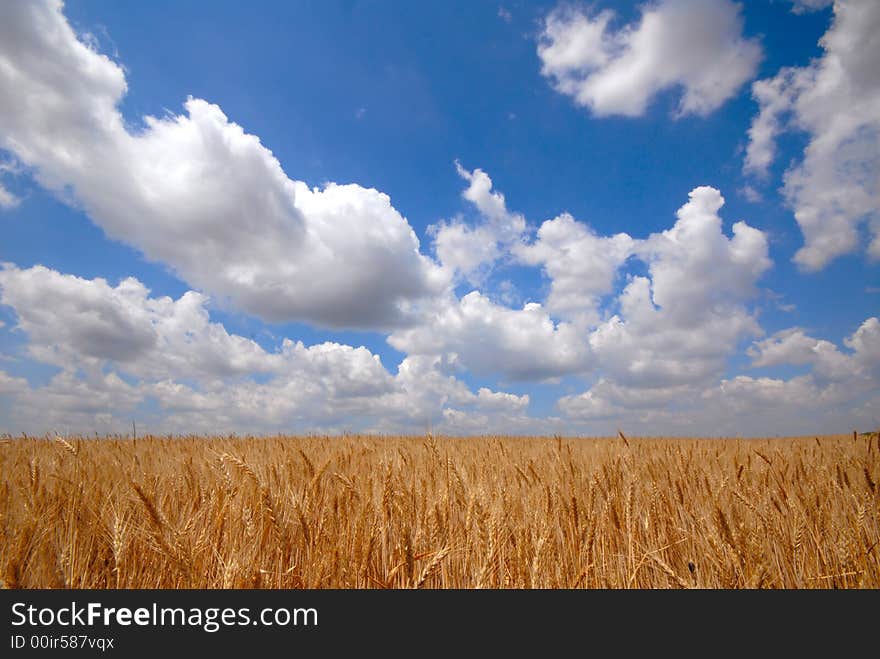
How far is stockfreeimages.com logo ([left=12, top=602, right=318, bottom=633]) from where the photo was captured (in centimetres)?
169

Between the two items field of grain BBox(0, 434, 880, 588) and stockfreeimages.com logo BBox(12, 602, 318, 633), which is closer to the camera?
stockfreeimages.com logo BBox(12, 602, 318, 633)

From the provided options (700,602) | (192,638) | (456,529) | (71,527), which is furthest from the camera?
(456,529)

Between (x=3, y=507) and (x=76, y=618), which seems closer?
(x=76, y=618)

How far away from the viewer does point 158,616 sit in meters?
1.72

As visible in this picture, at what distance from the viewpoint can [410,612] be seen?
1735mm

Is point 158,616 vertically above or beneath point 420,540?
beneath

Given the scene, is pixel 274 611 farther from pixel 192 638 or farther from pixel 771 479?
pixel 771 479

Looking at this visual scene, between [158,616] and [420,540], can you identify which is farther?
[420,540]

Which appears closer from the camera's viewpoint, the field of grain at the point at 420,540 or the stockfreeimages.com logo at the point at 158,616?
the stockfreeimages.com logo at the point at 158,616

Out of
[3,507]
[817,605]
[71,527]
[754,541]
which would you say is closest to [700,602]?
[754,541]

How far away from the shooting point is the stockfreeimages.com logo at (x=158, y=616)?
66.7 inches

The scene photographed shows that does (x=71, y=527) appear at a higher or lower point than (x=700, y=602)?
higher

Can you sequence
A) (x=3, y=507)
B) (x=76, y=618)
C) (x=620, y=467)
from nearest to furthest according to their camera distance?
1. (x=76, y=618)
2. (x=3, y=507)
3. (x=620, y=467)

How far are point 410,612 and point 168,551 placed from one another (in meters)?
1.03
